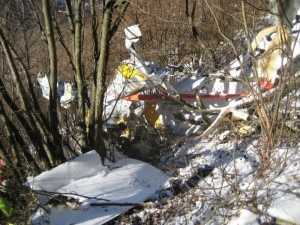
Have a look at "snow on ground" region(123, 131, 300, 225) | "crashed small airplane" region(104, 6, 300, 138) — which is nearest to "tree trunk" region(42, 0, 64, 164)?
"crashed small airplane" region(104, 6, 300, 138)

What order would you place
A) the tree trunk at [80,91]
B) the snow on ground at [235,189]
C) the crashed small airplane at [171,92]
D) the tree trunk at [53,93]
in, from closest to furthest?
the snow on ground at [235,189], the tree trunk at [53,93], the tree trunk at [80,91], the crashed small airplane at [171,92]

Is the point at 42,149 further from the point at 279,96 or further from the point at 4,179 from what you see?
the point at 279,96

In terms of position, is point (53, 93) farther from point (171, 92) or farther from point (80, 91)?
point (171, 92)

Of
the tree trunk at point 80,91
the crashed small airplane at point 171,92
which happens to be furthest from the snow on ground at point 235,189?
the tree trunk at point 80,91

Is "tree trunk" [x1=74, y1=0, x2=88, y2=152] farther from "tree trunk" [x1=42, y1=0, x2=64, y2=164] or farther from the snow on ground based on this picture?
the snow on ground

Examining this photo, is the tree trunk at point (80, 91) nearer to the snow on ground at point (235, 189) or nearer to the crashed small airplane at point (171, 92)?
the crashed small airplane at point (171, 92)

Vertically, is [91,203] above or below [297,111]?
below

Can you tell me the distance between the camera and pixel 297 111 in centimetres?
345

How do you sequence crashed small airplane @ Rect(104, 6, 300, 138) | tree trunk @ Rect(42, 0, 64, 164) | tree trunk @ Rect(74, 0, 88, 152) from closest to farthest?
tree trunk @ Rect(42, 0, 64, 164) < tree trunk @ Rect(74, 0, 88, 152) < crashed small airplane @ Rect(104, 6, 300, 138)

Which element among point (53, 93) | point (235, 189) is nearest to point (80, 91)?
point (53, 93)

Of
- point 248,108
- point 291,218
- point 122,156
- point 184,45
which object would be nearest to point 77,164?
point 122,156

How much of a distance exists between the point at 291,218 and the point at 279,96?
2.95ft

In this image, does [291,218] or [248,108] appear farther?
[248,108]

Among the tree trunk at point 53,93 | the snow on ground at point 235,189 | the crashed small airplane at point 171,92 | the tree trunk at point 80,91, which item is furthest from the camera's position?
the crashed small airplane at point 171,92
